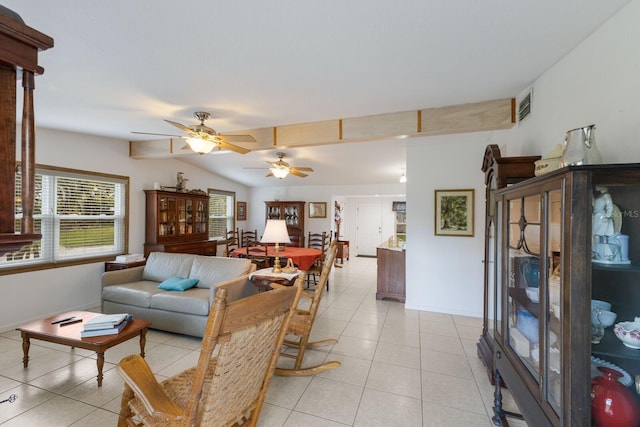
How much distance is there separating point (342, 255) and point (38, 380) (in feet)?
21.2

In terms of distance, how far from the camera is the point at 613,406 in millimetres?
1070

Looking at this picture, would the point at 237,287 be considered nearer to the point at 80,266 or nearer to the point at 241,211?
the point at 80,266

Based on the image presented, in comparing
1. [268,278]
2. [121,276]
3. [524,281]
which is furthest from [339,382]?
[121,276]

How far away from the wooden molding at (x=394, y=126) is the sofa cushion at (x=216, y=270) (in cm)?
153

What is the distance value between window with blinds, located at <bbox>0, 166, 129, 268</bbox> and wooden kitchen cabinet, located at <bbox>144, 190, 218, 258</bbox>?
393 mm

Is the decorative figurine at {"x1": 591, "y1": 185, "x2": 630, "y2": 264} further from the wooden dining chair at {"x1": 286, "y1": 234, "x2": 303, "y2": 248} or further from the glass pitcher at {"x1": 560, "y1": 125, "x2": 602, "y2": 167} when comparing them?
the wooden dining chair at {"x1": 286, "y1": 234, "x2": 303, "y2": 248}

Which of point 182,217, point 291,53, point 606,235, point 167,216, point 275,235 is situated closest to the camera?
point 606,235

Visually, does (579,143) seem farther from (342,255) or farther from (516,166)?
(342,255)

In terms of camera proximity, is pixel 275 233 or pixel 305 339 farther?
pixel 275 233

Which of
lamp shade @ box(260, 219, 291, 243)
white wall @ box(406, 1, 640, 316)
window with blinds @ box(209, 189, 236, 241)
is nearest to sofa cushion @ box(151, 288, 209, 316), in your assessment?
lamp shade @ box(260, 219, 291, 243)

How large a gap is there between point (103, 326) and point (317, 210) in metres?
5.80

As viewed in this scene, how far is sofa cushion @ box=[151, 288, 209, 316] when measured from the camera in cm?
306

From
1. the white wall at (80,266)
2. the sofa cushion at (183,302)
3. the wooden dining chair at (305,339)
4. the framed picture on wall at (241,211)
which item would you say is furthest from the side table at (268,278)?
the framed picture on wall at (241,211)

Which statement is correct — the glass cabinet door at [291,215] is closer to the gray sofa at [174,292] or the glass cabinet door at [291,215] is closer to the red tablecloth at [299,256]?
the red tablecloth at [299,256]
